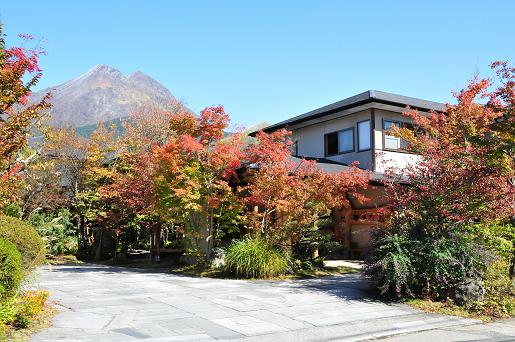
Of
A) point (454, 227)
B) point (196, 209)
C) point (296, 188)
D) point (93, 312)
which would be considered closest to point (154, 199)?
point (196, 209)

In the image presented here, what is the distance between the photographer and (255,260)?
13.5m

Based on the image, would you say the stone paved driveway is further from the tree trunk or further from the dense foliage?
the tree trunk

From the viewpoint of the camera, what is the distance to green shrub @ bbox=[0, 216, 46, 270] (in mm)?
8648

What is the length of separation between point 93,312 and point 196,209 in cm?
568

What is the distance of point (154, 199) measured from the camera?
15.5 m

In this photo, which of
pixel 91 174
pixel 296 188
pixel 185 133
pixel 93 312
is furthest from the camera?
pixel 91 174

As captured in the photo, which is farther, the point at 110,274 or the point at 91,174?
the point at 91,174

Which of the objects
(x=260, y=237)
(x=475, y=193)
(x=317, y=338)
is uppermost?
(x=475, y=193)

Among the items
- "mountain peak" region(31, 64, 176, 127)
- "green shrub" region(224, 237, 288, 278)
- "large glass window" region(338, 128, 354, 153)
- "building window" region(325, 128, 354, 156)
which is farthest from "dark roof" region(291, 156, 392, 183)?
"mountain peak" region(31, 64, 176, 127)

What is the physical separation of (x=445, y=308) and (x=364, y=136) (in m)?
11.1

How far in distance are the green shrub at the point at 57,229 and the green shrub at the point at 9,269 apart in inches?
517

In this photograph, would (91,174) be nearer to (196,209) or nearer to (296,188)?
(196,209)

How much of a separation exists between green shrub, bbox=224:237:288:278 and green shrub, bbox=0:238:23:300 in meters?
6.56

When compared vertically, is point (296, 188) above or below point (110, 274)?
above
